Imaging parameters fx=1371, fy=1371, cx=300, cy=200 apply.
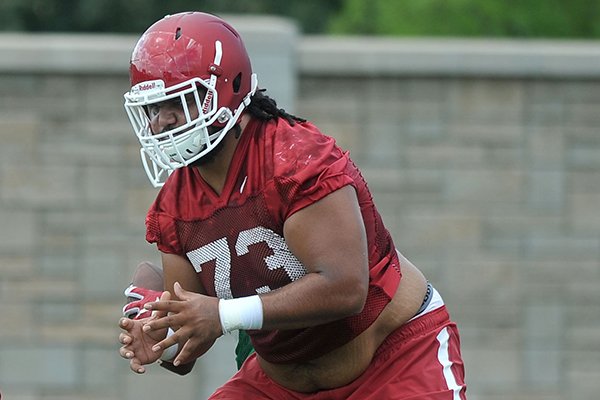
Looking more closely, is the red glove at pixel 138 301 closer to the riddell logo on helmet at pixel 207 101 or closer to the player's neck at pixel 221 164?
the player's neck at pixel 221 164

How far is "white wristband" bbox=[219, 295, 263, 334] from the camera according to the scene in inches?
152

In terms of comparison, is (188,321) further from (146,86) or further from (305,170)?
(146,86)

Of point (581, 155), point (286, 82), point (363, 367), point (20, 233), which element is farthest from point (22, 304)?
point (363, 367)

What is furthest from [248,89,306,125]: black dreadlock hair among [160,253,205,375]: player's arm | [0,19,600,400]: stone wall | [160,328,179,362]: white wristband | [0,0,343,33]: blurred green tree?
[0,0,343,33]: blurred green tree

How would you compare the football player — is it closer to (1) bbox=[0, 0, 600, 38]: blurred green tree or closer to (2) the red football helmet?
(2) the red football helmet

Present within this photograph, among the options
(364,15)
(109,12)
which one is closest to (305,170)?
(364,15)

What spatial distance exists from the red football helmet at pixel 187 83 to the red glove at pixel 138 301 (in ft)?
1.43

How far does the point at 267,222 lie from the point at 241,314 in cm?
34

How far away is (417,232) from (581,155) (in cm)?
107

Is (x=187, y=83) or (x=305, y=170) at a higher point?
(x=187, y=83)

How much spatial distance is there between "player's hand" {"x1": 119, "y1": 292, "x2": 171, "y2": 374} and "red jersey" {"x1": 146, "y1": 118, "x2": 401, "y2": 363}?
12.1 inches

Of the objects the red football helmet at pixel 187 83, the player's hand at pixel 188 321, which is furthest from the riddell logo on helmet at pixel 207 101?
the player's hand at pixel 188 321

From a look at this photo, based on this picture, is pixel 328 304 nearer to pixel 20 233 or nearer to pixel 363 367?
pixel 363 367

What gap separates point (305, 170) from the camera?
3.94 m
